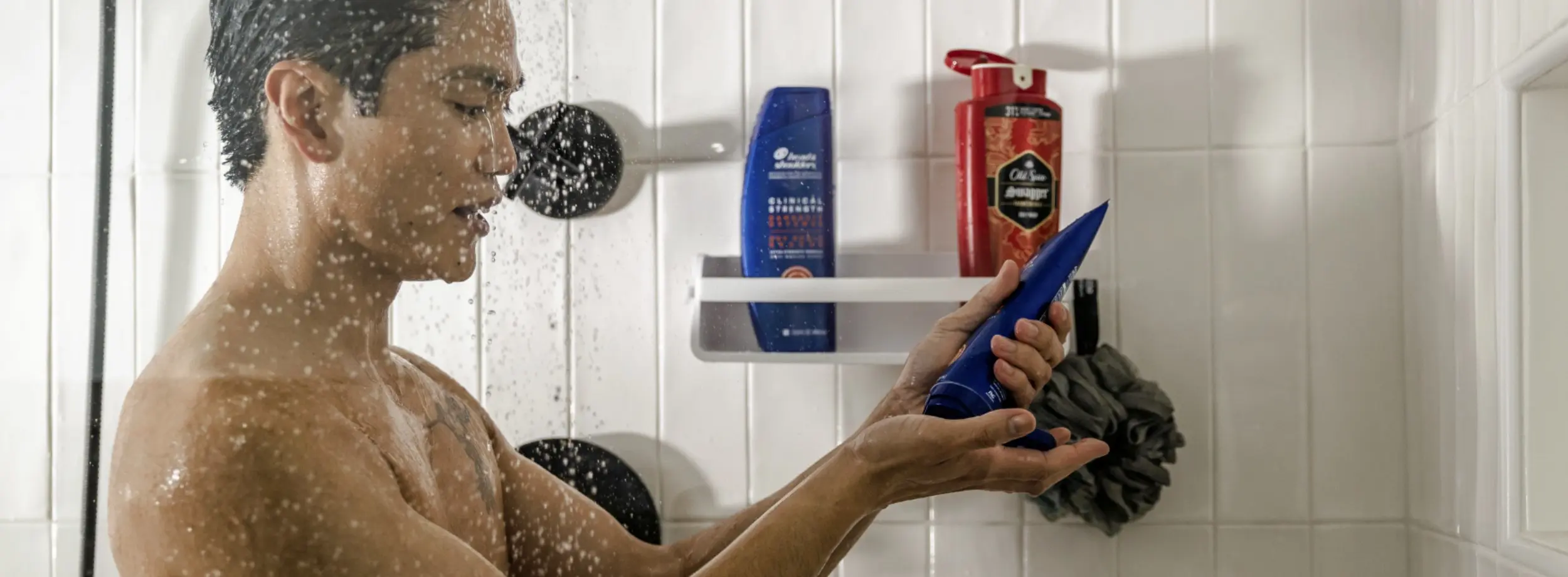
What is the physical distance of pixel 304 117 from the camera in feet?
1.56

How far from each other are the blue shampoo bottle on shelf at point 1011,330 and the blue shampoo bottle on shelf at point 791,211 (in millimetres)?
171

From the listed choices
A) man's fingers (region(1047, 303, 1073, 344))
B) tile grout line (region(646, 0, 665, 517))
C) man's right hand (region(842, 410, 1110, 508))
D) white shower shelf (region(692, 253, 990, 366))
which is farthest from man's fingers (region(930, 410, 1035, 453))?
tile grout line (region(646, 0, 665, 517))

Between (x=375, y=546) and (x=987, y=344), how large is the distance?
1.27 ft

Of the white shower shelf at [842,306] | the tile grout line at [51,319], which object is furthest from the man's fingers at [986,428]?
the tile grout line at [51,319]

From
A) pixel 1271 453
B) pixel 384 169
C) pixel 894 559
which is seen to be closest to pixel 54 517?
pixel 384 169

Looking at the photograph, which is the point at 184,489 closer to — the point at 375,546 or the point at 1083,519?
the point at 375,546

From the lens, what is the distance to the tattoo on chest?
2.17 feet

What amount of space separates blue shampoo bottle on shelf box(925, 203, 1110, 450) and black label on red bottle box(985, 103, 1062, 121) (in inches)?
7.4

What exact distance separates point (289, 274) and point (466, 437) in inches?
8.7

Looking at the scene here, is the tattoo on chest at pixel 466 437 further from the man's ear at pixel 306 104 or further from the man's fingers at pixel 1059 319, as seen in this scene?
the man's fingers at pixel 1059 319

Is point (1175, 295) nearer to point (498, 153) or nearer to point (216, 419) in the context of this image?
point (498, 153)

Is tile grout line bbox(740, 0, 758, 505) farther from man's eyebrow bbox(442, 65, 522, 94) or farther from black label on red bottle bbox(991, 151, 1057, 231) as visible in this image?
man's eyebrow bbox(442, 65, 522, 94)

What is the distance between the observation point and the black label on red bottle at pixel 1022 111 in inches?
36.4

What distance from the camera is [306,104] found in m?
0.47
